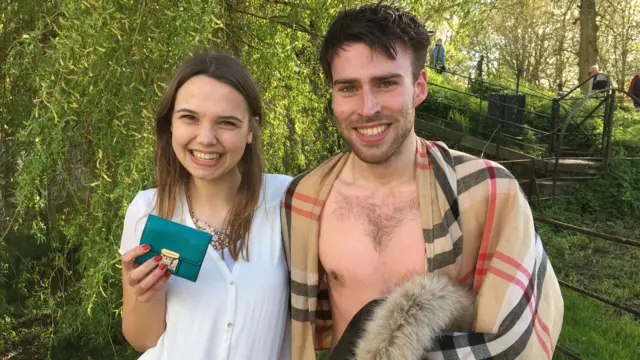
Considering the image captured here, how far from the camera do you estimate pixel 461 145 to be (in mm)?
10625

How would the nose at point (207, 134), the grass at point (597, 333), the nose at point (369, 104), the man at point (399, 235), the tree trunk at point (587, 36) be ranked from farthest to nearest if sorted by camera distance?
the tree trunk at point (587, 36) < the grass at point (597, 333) < the nose at point (369, 104) < the nose at point (207, 134) < the man at point (399, 235)

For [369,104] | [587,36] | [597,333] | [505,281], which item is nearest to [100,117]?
[369,104]

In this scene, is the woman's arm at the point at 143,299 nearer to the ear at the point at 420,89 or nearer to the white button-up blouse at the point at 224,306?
the white button-up blouse at the point at 224,306

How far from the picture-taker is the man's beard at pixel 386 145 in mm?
1988

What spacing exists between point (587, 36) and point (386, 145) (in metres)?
14.3

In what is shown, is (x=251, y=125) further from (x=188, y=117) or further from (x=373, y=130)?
(x=373, y=130)

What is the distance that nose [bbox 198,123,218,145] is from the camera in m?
1.80

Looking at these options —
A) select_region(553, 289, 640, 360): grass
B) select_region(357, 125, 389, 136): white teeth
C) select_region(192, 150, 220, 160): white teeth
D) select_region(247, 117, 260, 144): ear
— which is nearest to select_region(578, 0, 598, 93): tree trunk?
select_region(553, 289, 640, 360): grass

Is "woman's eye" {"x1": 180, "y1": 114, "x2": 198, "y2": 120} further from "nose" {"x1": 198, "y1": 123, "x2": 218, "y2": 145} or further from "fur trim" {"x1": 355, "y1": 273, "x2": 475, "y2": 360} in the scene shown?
"fur trim" {"x1": 355, "y1": 273, "x2": 475, "y2": 360}

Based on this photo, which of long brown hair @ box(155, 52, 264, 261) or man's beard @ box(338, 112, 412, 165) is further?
man's beard @ box(338, 112, 412, 165)

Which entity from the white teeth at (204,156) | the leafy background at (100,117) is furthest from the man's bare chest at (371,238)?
the leafy background at (100,117)

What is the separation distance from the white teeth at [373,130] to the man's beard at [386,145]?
0.03 meters

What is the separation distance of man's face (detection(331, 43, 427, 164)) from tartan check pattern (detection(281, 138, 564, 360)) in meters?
0.16

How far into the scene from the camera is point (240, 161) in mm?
2104
